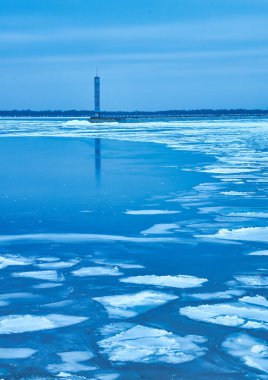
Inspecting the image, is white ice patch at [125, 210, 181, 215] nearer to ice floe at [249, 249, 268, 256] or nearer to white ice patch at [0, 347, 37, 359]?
ice floe at [249, 249, 268, 256]

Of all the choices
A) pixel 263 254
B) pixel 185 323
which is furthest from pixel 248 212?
pixel 185 323

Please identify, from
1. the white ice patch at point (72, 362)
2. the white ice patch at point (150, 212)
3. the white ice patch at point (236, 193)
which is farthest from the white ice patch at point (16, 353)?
Answer: the white ice patch at point (236, 193)

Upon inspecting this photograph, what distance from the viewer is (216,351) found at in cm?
318

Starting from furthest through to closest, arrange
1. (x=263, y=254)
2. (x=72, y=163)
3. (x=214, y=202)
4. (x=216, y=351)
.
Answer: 1. (x=72, y=163)
2. (x=214, y=202)
3. (x=263, y=254)
4. (x=216, y=351)

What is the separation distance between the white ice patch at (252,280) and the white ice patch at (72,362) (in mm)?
1511

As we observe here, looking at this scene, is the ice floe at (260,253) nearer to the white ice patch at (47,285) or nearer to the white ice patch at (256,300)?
the white ice patch at (256,300)

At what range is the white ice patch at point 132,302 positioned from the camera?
379cm

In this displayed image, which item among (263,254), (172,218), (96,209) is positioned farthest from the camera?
(96,209)

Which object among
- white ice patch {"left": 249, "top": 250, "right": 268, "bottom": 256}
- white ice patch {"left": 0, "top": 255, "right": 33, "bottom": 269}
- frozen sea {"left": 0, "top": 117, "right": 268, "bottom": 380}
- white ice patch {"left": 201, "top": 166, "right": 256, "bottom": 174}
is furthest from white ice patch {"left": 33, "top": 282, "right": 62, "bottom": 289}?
white ice patch {"left": 201, "top": 166, "right": 256, "bottom": 174}

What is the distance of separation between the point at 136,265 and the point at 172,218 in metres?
2.00

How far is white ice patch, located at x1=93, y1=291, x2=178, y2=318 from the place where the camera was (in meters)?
3.79

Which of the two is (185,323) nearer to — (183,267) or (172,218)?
(183,267)

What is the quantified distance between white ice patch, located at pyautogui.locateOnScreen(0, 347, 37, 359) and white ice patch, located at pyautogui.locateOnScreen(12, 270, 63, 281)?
1.31 m

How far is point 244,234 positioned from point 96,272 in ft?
5.84
